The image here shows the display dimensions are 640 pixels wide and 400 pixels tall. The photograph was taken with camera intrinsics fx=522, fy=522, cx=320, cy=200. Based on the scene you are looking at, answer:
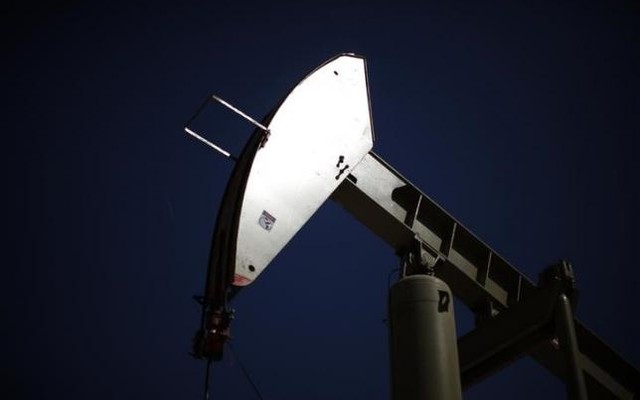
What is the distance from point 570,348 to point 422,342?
4.07 ft

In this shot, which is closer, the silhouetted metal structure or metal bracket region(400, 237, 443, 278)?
the silhouetted metal structure

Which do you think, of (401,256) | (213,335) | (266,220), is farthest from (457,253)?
(213,335)

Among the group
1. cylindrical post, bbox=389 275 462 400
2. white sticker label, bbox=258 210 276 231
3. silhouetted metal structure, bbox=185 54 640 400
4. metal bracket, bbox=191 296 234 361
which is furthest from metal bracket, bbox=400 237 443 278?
metal bracket, bbox=191 296 234 361

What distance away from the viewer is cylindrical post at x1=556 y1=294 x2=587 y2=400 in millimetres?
4262

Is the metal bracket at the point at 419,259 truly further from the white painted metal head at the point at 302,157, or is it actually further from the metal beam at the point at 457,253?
the white painted metal head at the point at 302,157

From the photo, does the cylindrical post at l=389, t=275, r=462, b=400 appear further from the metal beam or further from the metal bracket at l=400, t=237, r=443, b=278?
the metal beam

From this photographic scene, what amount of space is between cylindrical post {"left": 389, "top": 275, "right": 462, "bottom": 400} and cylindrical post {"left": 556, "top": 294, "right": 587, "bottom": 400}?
0.90m

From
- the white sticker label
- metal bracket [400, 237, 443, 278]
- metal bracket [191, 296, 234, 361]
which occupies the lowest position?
metal bracket [191, 296, 234, 361]

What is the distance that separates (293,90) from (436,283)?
244 centimetres

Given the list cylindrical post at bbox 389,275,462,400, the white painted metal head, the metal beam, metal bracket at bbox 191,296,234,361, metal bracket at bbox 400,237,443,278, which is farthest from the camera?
the metal beam

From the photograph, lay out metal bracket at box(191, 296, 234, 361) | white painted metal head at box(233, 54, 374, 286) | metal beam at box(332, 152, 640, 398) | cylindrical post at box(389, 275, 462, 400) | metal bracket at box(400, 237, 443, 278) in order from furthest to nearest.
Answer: metal beam at box(332, 152, 640, 398) < metal bracket at box(400, 237, 443, 278) < white painted metal head at box(233, 54, 374, 286) < cylindrical post at box(389, 275, 462, 400) < metal bracket at box(191, 296, 234, 361)

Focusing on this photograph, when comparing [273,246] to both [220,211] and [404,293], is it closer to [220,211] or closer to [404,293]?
[220,211]

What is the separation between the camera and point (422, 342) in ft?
15.1

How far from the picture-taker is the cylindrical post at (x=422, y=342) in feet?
14.5
